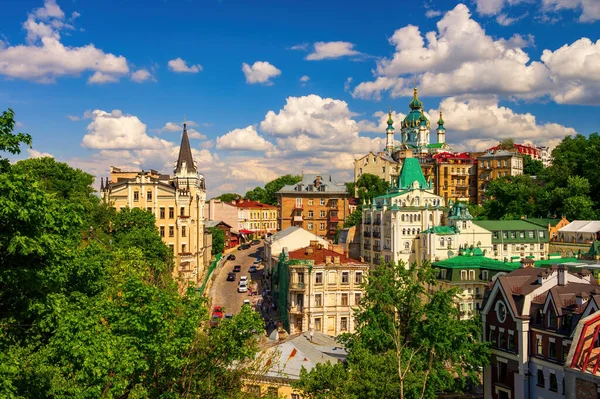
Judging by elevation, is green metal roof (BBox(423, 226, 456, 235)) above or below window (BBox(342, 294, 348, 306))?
above

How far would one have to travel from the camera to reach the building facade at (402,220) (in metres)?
73.9

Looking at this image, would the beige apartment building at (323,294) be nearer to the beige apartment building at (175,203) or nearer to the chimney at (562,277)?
the chimney at (562,277)

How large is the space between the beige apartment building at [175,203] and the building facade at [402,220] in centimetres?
2384

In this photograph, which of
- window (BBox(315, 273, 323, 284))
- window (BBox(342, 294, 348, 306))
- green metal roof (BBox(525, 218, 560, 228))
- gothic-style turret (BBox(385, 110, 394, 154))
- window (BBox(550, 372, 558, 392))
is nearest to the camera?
window (BBox(550, 372, 558, 392))

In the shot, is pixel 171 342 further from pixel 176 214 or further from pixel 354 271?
pixel 176 214

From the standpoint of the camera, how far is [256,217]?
137 m

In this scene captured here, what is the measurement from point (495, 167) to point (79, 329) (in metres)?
124

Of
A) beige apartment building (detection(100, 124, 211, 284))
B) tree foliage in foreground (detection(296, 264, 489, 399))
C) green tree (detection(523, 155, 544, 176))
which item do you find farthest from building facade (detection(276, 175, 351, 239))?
tree foliage in foreground (detection(296, 264, 489, 399))

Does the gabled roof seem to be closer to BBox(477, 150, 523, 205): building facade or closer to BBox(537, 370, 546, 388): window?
BBox(537, 370, 546, 388): window

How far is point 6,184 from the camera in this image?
50.2ft

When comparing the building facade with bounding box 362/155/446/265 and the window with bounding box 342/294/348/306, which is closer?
the window with bounding box 342/294/348/306

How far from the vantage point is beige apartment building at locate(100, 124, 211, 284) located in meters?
71.3

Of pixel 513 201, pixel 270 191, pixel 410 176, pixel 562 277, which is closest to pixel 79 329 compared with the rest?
pixel 562 277

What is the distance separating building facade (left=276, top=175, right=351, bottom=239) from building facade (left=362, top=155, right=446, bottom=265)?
18.4 metres
